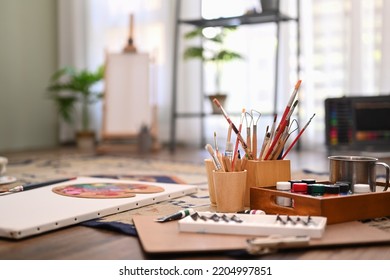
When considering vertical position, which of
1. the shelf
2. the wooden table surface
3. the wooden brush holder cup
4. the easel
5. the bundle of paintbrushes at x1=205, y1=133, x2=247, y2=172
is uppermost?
the shelf

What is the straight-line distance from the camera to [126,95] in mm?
3566

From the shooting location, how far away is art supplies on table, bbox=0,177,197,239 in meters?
1.04

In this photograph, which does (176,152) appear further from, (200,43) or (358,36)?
(358,36)

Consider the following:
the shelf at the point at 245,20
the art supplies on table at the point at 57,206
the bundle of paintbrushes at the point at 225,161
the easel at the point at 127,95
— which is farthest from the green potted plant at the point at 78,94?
the bundle of paintbrushes at the point at 225,161

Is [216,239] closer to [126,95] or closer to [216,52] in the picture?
[216,52]

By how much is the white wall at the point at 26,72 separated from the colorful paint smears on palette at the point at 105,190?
8.64 feet

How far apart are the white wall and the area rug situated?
3.83ft

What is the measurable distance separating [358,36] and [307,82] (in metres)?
0.41

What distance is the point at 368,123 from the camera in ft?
8.32

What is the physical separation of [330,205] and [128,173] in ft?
4.09

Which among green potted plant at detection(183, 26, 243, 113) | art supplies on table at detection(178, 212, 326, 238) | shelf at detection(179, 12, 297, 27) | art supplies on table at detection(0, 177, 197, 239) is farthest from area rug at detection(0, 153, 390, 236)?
shelf at detection(179, 12, 297, 27)

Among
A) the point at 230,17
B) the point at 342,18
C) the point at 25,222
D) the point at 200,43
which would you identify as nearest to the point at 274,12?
the point at 230,17

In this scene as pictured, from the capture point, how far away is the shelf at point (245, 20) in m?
2.99

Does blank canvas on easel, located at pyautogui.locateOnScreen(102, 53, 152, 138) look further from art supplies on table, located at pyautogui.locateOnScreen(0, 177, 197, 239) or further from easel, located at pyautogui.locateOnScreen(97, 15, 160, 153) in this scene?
art supplies on table, located at pyautogui.locateOnScreen(0, 177, 197, 239)
